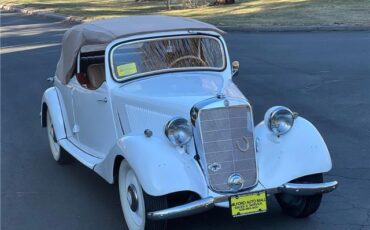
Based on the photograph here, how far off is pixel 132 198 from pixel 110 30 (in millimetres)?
1941

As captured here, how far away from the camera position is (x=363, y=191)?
573 centimetres

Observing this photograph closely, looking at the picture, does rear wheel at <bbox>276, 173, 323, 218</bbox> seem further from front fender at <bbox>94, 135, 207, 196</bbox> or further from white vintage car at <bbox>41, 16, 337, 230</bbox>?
front fender at <bbox>94, 135, 207, 196</bbox>

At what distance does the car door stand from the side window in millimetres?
111

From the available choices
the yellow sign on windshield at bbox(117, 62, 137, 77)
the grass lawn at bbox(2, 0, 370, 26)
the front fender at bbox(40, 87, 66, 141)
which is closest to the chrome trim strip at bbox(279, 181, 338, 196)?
the yellow sign on windshield at bbox(117, 62, 137, 77)

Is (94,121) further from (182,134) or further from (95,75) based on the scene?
(182,134)

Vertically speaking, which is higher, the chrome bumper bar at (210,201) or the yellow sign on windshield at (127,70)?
the yellow sign on windshield at (127,70)

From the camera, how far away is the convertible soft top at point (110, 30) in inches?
235

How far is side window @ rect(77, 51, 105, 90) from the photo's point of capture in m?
6.38

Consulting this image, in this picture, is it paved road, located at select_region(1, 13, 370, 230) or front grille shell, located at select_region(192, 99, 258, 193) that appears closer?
front grille shell, located at select_region(192, 99, 258, 193)

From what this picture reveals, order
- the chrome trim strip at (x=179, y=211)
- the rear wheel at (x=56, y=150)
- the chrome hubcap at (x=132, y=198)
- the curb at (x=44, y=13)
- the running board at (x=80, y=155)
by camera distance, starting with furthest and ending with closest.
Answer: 1. the curb at (x=44, y=13)
2. the rear wheel at (x=56, y=150)
3. the running board at (x=80, y=155)
4. the chrome hubcap at (x=132, y=198)
5. the chrome trim strip at (x=179, y=211)

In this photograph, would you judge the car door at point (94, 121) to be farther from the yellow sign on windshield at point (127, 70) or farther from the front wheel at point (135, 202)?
the front wheel at point (135, 202)

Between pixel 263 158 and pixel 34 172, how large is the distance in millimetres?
3046

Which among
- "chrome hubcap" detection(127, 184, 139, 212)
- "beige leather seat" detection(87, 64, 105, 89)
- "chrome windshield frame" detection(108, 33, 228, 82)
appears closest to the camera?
"chrome hubcap" detection(127, 184, 139, 212)

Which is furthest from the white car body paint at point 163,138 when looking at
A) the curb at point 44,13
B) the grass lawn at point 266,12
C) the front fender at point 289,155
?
the curb at point 44,13
